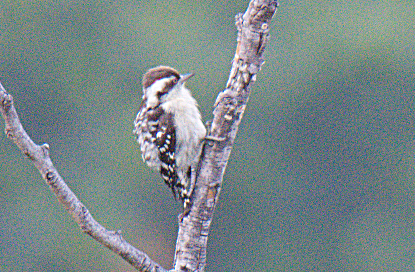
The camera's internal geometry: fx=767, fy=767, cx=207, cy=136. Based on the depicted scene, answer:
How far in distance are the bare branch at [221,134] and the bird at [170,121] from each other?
0.97 meters

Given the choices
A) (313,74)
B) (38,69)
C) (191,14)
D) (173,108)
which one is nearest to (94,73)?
(38,69)

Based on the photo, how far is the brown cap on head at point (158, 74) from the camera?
576 centimetres

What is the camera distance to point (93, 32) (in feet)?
96.9

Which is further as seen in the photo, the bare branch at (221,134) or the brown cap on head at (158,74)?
the brown cap on head at (158,74)

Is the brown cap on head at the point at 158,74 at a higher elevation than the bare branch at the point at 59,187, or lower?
higher

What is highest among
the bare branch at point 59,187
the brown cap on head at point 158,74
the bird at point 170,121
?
the brown cap on head at point 158,74

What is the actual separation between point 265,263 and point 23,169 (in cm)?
917

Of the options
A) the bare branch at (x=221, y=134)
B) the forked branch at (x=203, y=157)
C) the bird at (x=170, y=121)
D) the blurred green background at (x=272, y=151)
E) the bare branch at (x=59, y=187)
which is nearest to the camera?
the bare branch at (x=59, y=187)

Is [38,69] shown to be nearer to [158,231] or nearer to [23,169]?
[23,169]

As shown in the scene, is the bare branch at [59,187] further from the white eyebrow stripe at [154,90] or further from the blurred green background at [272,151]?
the blurred green background at [272,151]

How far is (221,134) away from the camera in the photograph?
4.57 m

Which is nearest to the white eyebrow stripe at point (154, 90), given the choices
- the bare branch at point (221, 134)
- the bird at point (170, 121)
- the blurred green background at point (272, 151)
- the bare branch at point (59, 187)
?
the bird at point (170, 121)

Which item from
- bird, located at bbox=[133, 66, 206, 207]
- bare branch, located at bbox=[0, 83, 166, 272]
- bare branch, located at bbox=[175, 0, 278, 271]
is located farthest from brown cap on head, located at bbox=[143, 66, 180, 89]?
bare branch, located at bbox=[0, 83, 166, 272]

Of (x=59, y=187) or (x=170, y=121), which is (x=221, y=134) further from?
(x=170, y=121)
